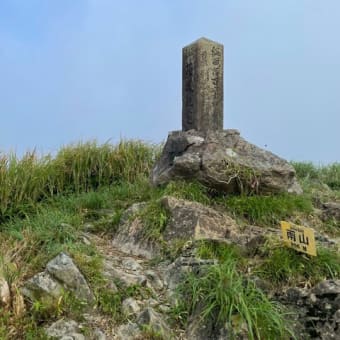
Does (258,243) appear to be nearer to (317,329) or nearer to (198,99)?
(317,329)

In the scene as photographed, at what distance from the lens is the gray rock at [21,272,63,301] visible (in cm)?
251

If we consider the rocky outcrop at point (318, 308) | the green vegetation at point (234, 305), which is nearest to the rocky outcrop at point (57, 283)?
the green vegetation at point (234, 305)

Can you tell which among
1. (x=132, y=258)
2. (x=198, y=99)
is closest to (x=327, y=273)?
(x=132, y=258)

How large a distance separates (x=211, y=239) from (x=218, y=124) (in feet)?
9.35

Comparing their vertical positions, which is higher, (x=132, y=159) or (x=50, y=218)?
(x=132, y=159)

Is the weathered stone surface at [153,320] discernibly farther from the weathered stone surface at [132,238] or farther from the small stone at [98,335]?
the weathered stone surface at [132,238]

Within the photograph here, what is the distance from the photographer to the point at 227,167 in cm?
382

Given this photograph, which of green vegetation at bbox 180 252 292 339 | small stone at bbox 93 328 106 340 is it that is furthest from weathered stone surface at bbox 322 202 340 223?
small stone at bbox 93 328 106 340

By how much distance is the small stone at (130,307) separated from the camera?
2.49m

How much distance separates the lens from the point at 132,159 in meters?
5.67

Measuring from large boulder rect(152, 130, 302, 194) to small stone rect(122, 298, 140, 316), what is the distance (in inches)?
57.3

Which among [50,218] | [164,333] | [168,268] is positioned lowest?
[164,333]

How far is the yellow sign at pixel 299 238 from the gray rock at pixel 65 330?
123 centimetres

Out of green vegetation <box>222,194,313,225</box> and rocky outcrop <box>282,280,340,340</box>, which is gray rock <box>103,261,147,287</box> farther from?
green vegetation <box>222,194,313,225</box>
